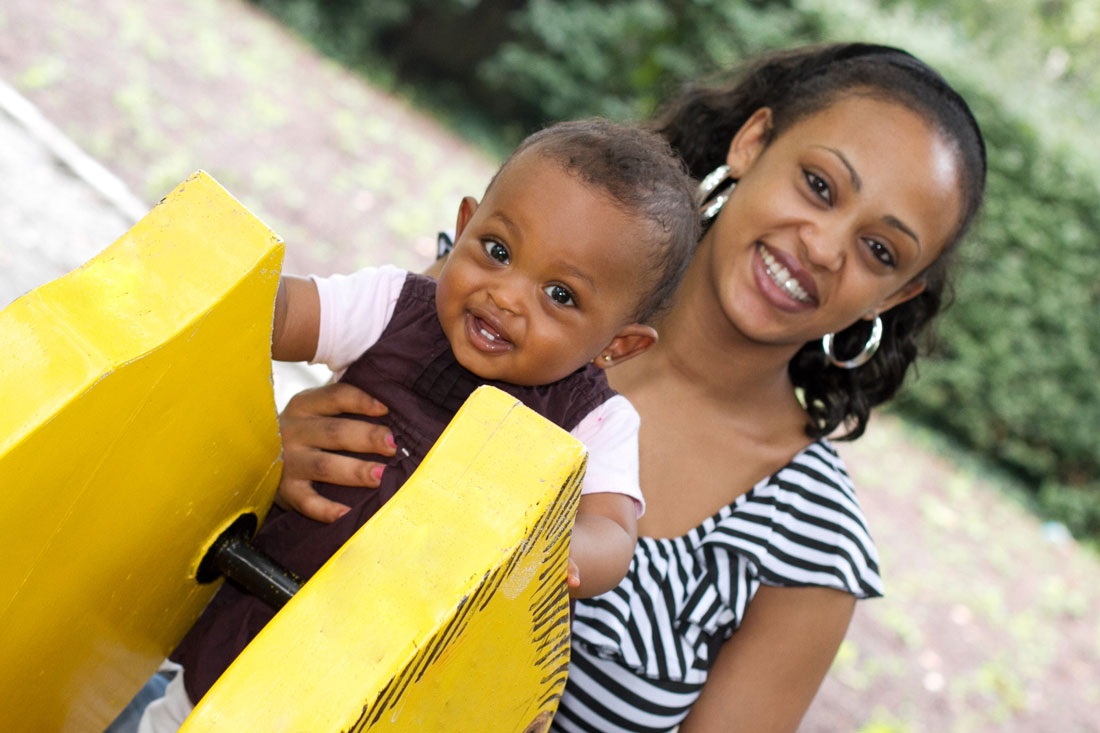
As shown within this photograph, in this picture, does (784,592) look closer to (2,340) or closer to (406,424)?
(406,424)

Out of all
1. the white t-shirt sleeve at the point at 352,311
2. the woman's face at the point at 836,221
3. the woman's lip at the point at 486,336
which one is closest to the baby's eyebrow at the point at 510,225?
the woman's lip at the point at 486,336

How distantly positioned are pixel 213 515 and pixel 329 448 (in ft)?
1.23

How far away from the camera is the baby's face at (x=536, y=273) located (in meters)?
1.27

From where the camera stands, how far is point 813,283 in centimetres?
183

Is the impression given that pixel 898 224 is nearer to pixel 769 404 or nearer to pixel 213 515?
pixel 769 404

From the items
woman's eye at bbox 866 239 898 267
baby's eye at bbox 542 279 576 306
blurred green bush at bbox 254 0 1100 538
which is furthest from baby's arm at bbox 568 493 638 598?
blurred green bush at bbox 254 0 1100 538

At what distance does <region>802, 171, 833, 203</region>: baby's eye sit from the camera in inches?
72.6

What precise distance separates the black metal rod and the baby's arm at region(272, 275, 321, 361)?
1.10 ft

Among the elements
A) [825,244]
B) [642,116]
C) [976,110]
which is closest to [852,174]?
[825,244]

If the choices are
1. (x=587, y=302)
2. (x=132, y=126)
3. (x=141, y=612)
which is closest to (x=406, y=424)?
(x=587, y=302)

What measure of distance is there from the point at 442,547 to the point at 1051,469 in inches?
309

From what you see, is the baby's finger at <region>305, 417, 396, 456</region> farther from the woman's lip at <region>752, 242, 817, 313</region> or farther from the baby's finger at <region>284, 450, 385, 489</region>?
the woman's lip at <region>752, 242, 817, 313</region>

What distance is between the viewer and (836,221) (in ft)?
5.95

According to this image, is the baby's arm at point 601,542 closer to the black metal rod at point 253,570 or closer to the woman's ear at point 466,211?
the black metal rod at point 253,570
